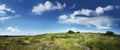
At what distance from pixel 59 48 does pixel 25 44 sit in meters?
9.82

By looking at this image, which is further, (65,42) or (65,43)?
(65,42)

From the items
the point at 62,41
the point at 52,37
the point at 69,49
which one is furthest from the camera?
the point at 52,37

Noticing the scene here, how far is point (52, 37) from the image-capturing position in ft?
253

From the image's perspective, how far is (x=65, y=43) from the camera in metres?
70.0

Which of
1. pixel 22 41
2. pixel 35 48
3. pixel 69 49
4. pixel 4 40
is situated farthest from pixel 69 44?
pixel 4 40

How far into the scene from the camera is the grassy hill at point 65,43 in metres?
67.8

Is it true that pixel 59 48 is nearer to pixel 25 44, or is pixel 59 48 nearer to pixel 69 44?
pixel 69 44

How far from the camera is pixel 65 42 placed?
233ft

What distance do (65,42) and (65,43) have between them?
1020 millimetres

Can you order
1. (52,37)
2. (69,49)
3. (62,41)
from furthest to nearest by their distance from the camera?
1. (52,37)
2. (62,41)
3. (69,49)

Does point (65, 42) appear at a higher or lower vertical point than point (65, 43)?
higher

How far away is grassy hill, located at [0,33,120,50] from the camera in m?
67.8

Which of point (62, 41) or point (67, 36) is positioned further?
A: point (67, 36)

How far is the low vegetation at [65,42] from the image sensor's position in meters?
67.8
